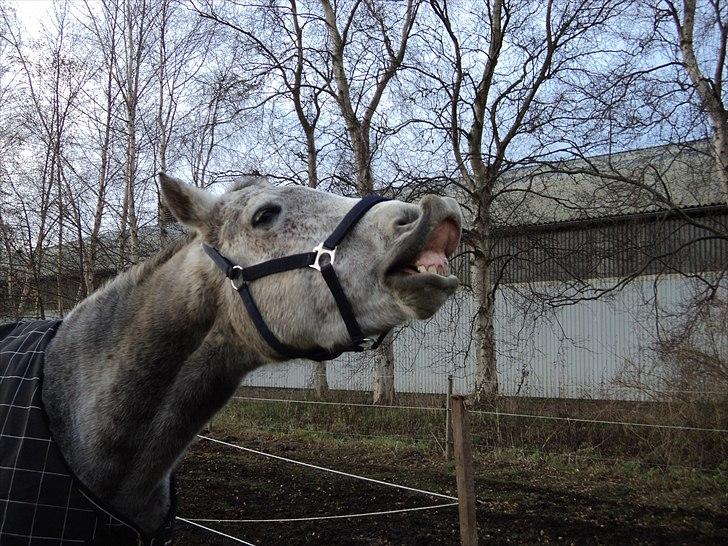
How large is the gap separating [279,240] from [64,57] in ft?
39.0

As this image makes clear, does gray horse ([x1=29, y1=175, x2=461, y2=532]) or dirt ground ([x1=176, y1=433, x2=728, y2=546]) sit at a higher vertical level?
gray horse ([x1=29, y1=175, x2=461, y2=532])

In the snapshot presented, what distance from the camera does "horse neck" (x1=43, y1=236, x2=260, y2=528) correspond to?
87.6 inches

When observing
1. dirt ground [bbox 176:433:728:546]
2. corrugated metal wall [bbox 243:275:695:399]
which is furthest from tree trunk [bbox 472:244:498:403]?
corrugated metal wall [bbox 243:275:695:399]

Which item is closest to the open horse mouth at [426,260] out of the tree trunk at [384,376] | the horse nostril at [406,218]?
the horse nostril at [406,218]

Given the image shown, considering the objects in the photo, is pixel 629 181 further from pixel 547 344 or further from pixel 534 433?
pixel 547 344

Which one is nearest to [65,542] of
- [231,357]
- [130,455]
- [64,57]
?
[130,455]

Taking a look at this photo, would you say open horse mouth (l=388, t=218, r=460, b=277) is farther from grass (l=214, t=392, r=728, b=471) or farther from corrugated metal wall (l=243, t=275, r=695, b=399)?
corrugated metal wall (l=243, t=275, r=695, b=399)

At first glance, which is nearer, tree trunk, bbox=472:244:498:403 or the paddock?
the paddock

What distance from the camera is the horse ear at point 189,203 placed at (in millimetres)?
2345

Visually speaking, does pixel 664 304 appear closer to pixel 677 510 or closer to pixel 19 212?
pixel 677 510

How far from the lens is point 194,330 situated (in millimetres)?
2346

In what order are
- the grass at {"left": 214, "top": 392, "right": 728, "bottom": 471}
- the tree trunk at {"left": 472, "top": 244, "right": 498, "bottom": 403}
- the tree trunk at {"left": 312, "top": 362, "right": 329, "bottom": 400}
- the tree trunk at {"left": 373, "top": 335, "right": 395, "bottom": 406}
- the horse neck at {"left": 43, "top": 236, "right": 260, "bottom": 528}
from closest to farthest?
the horse neck at {"left": 43, "top": 236, "right": 260, "bottom": 528} < the grass at {"left": 214, "top": 392, "right": 728, "bottom": 471} < the tree trunk at {"left": 472, "top": 244, "right": 498, "bottom": 403} < the tree trunk at {"left": 373, "top": 335, "right": 395, "bottom": 406} < the tree trunk at {"left": 312, "top": 362, "right": 329, "bottom": 400}

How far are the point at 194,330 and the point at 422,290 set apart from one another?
0.96m

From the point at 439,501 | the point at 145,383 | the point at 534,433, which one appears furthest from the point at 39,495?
the point at 534,433
